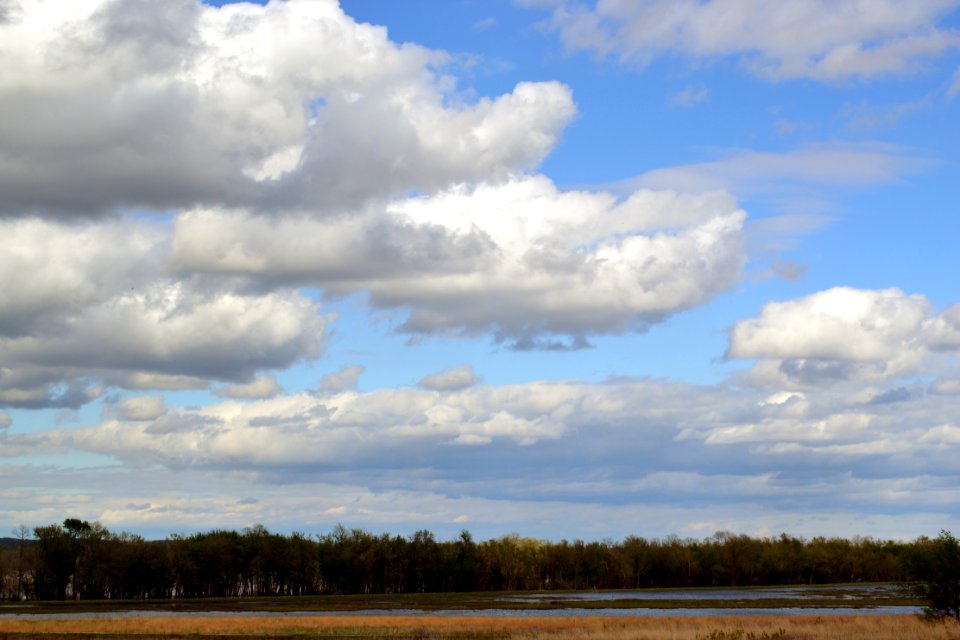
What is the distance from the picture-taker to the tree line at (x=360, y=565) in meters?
148

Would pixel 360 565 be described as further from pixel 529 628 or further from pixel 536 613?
pixel 529 628

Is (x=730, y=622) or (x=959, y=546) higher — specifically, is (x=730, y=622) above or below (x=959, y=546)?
below

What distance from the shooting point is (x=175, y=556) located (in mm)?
150750

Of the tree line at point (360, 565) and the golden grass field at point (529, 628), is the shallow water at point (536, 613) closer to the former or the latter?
the golden grass field at point (529, 628)

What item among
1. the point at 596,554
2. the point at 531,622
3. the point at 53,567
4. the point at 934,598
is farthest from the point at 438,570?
the point at 934,598

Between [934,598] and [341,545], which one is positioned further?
[341,545]

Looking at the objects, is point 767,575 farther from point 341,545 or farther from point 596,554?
point 341,545

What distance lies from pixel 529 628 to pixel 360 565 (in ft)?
335

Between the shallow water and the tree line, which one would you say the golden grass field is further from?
the tree line

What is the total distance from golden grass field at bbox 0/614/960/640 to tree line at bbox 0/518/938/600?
229ft

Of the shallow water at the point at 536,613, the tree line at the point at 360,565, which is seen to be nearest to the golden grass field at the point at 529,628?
the shallow water at the point at 536,613

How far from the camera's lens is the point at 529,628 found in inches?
2662

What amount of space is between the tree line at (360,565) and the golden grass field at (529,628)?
229ft

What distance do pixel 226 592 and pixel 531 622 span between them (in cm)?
9642
